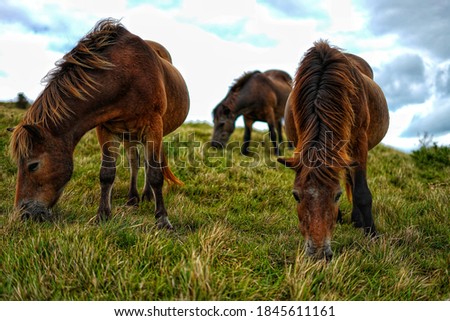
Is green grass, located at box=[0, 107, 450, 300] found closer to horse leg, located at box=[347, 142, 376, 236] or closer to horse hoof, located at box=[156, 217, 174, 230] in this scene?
horse hoof, located at box=[156, 217, 174, 230]

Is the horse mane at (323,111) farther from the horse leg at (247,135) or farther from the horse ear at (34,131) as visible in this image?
the horse leg at (247,135)

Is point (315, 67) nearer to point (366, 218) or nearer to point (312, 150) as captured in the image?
point (312, 150)

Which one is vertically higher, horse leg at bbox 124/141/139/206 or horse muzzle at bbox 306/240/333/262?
horse leg at bbox 124/141/139/206

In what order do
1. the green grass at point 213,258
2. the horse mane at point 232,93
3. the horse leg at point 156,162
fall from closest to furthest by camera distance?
1. the green grass at point 213,258
2. the horse leg at point 156,162
3. the horse mane at point 232,93

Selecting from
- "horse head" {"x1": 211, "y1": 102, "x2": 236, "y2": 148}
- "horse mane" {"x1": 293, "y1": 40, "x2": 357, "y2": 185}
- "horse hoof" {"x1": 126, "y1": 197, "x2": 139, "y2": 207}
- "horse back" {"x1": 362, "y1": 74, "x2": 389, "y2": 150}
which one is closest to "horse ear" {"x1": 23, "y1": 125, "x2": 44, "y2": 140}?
"horse hoof" {"x1": 126, "y1": 197, "x2": 139, "y2": 207}

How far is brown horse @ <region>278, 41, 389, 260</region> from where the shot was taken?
10.2ft

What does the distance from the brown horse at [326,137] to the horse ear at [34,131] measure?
266cm

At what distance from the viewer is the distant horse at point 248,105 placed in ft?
39.3

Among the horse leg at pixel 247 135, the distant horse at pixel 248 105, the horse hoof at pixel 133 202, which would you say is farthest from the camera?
the distant horse at pixel 248 105

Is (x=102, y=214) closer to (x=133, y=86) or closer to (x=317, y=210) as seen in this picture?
(x=133, y=86)

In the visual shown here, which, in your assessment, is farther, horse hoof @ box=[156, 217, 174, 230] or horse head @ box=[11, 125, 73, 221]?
horse hoof @ box=[156, 217, 174, 230]

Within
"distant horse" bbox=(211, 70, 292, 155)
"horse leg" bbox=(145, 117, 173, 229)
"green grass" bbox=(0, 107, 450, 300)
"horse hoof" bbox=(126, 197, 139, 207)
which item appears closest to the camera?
"green grass" bbox=(0, 107, 450, 300)

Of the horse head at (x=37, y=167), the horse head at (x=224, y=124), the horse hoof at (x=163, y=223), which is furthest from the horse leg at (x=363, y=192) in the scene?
the horse head at (x=224, y=124)

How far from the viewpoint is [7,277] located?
2.69m
